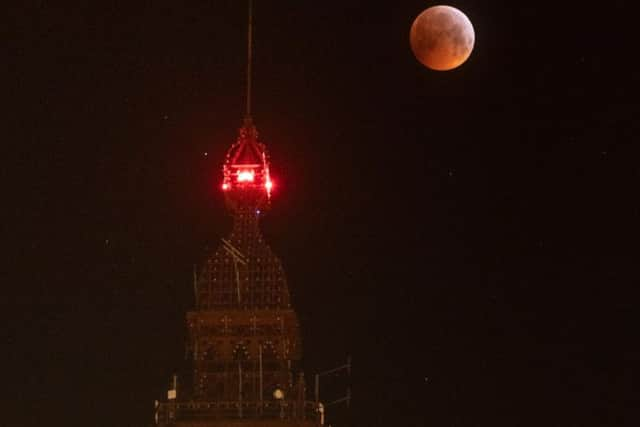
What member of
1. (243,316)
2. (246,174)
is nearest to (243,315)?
(243,316)

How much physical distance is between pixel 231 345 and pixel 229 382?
1.36 metres

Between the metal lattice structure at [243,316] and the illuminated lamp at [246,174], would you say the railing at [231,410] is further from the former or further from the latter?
the illuminated lamp at [246,174]

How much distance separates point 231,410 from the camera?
6769 centimetres

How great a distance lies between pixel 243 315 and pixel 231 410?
11.3ft

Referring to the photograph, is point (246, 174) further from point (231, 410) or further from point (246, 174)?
point (231, 410)

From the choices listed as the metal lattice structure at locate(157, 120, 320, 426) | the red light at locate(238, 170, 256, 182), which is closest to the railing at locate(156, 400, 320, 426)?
the metal lattice structure at locate(157, 120, 320, 426)

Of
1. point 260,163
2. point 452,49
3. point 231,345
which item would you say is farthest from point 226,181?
point 452,49

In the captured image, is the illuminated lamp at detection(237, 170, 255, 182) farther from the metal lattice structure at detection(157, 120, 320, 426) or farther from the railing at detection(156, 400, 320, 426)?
the railing at detection(156, 400, 320, 426)

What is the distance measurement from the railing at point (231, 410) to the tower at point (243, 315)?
0.37 metres

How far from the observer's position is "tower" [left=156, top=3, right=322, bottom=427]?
68500 millimetres

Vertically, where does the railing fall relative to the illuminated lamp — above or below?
below

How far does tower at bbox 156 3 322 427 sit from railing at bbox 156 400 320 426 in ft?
1.20

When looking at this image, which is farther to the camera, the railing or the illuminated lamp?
the illuminated lamp

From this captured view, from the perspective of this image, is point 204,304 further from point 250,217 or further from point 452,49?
point 452,49
